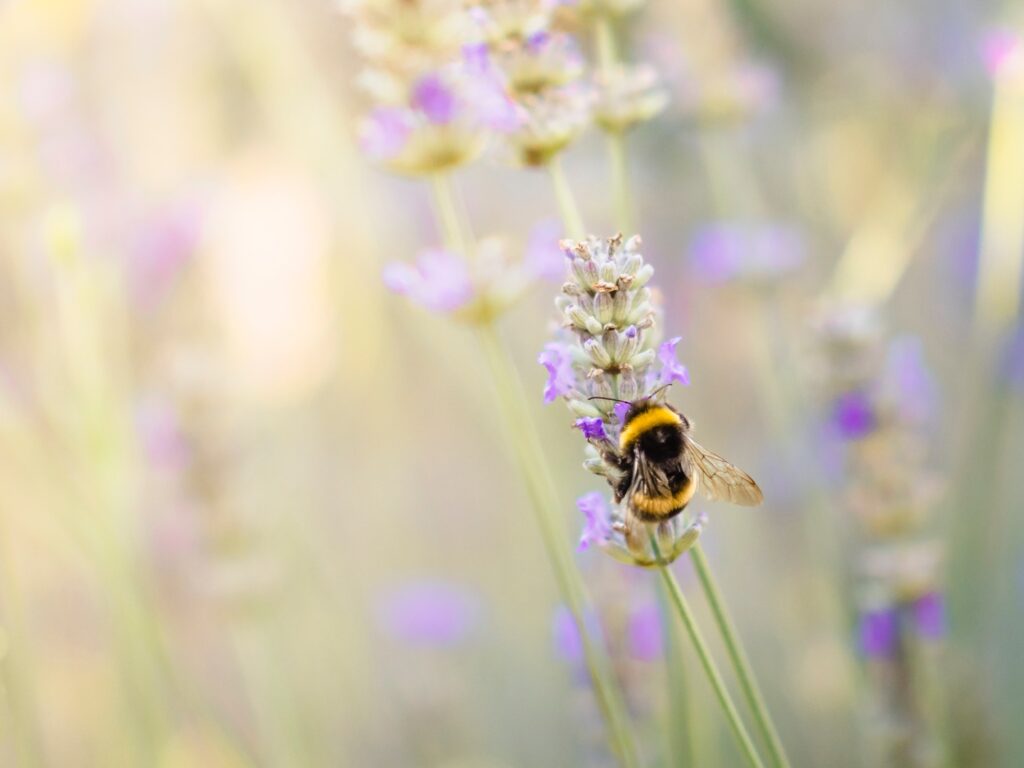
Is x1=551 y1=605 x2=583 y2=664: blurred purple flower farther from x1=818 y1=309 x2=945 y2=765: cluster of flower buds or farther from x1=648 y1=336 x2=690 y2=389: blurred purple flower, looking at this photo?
x1=648 y1=336 x2=690 y2=389: blurred purple flower

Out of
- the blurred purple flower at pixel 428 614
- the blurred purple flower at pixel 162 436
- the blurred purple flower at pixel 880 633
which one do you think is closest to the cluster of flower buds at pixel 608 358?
the blurred purple flower at pixel 880 633

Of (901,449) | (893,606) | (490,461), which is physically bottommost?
(893,606)

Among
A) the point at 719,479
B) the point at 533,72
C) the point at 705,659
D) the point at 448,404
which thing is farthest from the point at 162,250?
the point at 705,659

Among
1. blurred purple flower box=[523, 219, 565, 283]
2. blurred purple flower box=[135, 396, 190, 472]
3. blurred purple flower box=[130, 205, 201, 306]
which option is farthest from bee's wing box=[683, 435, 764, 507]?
blurred purple flower box=[130, 205, 201, 306]

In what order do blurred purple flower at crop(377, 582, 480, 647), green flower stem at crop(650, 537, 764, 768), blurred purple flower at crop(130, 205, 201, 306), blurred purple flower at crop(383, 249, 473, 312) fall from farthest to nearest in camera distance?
1. blurred purple flower at crop(130, 205, 201, 306)
2. blurred purple flower at crop(377, 582, 480, 647)
3. blurred purple flower at crop(383, 249, 473, 312)
4. green flower stem at crop(650, 537, 764, 768)


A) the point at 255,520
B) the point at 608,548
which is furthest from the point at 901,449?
the point at 255,520

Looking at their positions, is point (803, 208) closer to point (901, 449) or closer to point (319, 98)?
point (319, 98)

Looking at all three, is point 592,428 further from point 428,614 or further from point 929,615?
point 428,614
